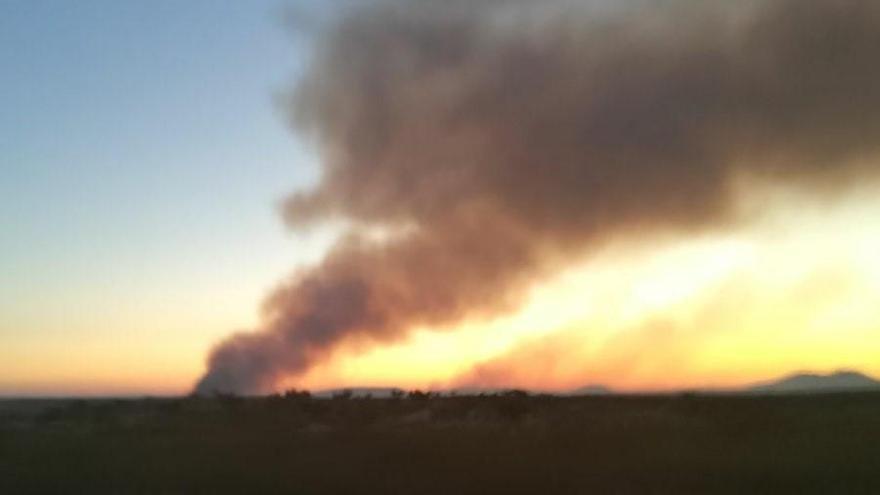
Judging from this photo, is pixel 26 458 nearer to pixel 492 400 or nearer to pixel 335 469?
pixel 335 469

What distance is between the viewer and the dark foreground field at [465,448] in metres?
25.7

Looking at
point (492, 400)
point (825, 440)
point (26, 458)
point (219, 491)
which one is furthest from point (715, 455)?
point (492, 400)

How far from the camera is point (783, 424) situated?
137 feet

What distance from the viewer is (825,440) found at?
35062mm

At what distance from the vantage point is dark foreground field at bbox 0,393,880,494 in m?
25.7

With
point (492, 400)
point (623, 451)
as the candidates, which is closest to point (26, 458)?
point (623, 451)

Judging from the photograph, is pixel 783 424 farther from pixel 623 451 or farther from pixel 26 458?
pixel 26 458

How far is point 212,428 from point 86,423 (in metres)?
10.3

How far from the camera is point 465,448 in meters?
34.5

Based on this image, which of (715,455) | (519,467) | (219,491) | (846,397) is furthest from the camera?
(846,397)

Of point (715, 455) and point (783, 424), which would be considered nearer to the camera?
point (715, 455)

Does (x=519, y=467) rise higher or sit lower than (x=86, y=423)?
lower

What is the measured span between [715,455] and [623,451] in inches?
116

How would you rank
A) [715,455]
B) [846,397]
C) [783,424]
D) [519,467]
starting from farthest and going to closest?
[846,397] < [783,424] < [715,455] < [519,467]
